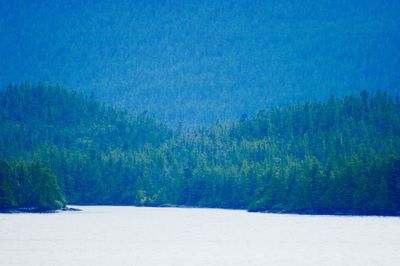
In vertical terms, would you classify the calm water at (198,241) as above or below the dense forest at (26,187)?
below

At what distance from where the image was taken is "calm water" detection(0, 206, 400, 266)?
275 feet

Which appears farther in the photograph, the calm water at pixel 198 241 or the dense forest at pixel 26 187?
the dense forest at pixel 26 187

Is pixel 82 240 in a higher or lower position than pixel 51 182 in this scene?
lower

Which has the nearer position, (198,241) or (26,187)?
(198,241)

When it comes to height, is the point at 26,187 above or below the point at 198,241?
above

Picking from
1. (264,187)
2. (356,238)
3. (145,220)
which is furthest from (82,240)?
(264,187)

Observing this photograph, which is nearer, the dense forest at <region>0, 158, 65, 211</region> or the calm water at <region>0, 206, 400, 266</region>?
the calm water at <region>0, 206, 400, 266</region>

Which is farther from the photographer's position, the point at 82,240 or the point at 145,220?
the point at 145,220

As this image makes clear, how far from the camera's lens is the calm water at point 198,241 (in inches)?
3302

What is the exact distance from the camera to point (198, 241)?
108 m

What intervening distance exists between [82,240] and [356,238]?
35.9 m

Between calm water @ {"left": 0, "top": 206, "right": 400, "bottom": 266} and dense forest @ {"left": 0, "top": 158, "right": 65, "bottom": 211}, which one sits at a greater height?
dense forest @ {"left": 0, "top": 158, "right": 65, "bottom": 211}

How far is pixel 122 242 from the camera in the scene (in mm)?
103750

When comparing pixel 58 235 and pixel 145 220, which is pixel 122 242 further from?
pixel 145 220
